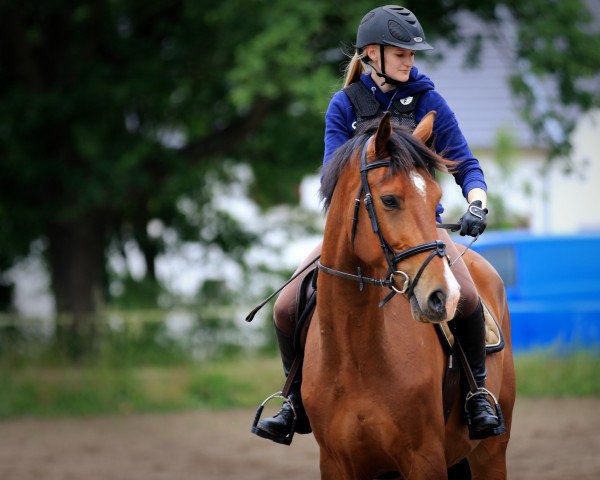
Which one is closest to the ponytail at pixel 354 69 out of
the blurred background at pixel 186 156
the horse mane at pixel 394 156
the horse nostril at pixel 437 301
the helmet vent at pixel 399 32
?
the helmet vent at pixel 399 32

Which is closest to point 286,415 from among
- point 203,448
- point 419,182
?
point 419,182

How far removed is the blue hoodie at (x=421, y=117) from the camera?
17.1ft

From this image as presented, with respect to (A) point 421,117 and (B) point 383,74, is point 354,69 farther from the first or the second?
(A) point 421,117

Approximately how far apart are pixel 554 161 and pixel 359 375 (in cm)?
1042

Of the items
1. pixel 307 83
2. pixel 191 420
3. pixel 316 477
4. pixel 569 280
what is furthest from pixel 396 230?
pixel 569 280

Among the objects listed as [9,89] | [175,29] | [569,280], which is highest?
[175,29]

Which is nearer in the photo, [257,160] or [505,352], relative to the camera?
[505,352]

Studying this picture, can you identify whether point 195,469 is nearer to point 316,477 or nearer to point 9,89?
point 316,477

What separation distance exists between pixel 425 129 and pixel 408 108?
484 mm

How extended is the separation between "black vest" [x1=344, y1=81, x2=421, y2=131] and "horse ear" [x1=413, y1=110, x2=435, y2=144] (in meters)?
0.31

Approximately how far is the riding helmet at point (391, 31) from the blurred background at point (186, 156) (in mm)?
7245

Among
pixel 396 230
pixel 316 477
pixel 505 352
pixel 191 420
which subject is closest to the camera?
pixel 396 230

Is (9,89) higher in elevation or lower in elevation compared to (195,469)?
higher

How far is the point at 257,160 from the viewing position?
16594 millimetres
